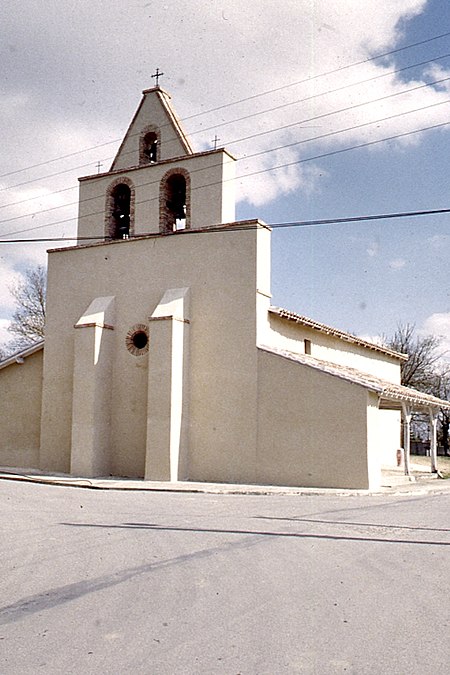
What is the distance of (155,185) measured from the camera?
20.5m

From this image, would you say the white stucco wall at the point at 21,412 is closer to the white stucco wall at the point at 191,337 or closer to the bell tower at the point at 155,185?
the white stucco wall at the point at 191,337

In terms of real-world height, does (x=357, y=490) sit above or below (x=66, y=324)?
below

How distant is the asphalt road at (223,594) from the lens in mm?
4426

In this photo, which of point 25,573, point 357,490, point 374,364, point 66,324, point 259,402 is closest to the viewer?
point 25,573

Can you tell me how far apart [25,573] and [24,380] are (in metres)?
16.1

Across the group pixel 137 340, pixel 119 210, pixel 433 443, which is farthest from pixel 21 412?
pixel 433 443

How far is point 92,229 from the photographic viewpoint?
2147cm

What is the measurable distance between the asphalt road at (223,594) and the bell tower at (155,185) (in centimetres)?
1070

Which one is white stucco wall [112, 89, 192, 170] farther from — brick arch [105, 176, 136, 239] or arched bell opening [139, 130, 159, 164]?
brick arch [105, 176, 136, 239]

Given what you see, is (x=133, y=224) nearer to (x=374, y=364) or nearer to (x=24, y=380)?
(x=24, y=380)

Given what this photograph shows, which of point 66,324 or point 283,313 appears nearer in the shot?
point 283,313

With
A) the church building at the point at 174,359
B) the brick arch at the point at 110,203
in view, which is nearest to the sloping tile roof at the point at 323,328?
the church building at the point at 174,359

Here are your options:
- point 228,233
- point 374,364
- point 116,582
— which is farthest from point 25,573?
point 374,364

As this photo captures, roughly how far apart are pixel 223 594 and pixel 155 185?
16096 millimetres
